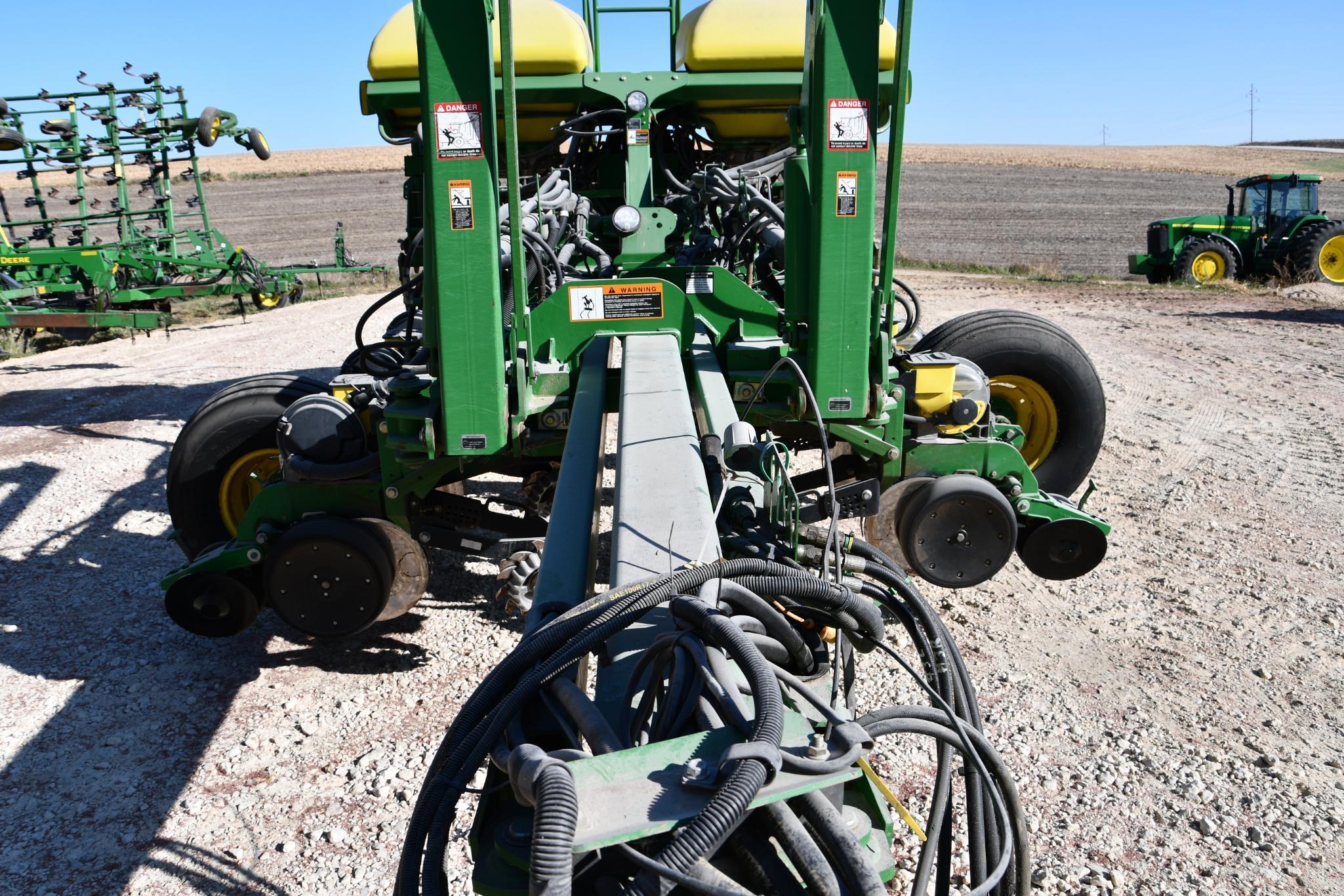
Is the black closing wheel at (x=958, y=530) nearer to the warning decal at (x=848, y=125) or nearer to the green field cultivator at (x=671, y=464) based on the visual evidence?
the green field cultivator at (x=671, y=464)

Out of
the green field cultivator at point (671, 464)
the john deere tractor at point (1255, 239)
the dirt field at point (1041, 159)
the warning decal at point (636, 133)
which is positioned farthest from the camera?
the dirt field at point (1041, 159)

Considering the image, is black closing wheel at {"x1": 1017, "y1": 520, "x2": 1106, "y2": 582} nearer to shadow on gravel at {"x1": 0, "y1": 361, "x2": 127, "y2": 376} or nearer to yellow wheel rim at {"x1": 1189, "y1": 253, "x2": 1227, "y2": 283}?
shadow on gravel at {"x1": 0, "y1": 361, "x2": 127, "y2": 376}

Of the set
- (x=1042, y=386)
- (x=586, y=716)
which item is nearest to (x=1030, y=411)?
(x=1042, y=386)

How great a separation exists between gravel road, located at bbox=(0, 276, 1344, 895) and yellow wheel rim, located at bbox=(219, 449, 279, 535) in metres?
0.54

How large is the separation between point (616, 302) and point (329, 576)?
1585 mm

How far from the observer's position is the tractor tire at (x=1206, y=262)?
17234mm

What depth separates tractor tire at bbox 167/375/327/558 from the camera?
4.63 m

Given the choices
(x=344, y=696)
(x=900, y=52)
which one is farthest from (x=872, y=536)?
(x=344, y=696)

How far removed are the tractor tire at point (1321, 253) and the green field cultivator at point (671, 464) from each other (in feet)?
46.0

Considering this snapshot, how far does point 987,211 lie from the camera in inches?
1248

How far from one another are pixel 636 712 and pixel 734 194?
14.0 ft

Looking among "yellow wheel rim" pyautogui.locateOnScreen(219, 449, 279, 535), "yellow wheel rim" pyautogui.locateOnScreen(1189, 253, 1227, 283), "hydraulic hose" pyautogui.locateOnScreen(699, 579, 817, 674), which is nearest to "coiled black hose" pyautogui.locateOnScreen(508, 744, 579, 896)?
"hydraulic hose" pyautogui.locateOnScreen(699, 579, 817, 674)

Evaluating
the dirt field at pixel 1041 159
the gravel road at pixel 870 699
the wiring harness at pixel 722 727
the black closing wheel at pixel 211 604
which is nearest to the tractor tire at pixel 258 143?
the gravel road at pixel 870 699

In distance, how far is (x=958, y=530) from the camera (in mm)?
3928
